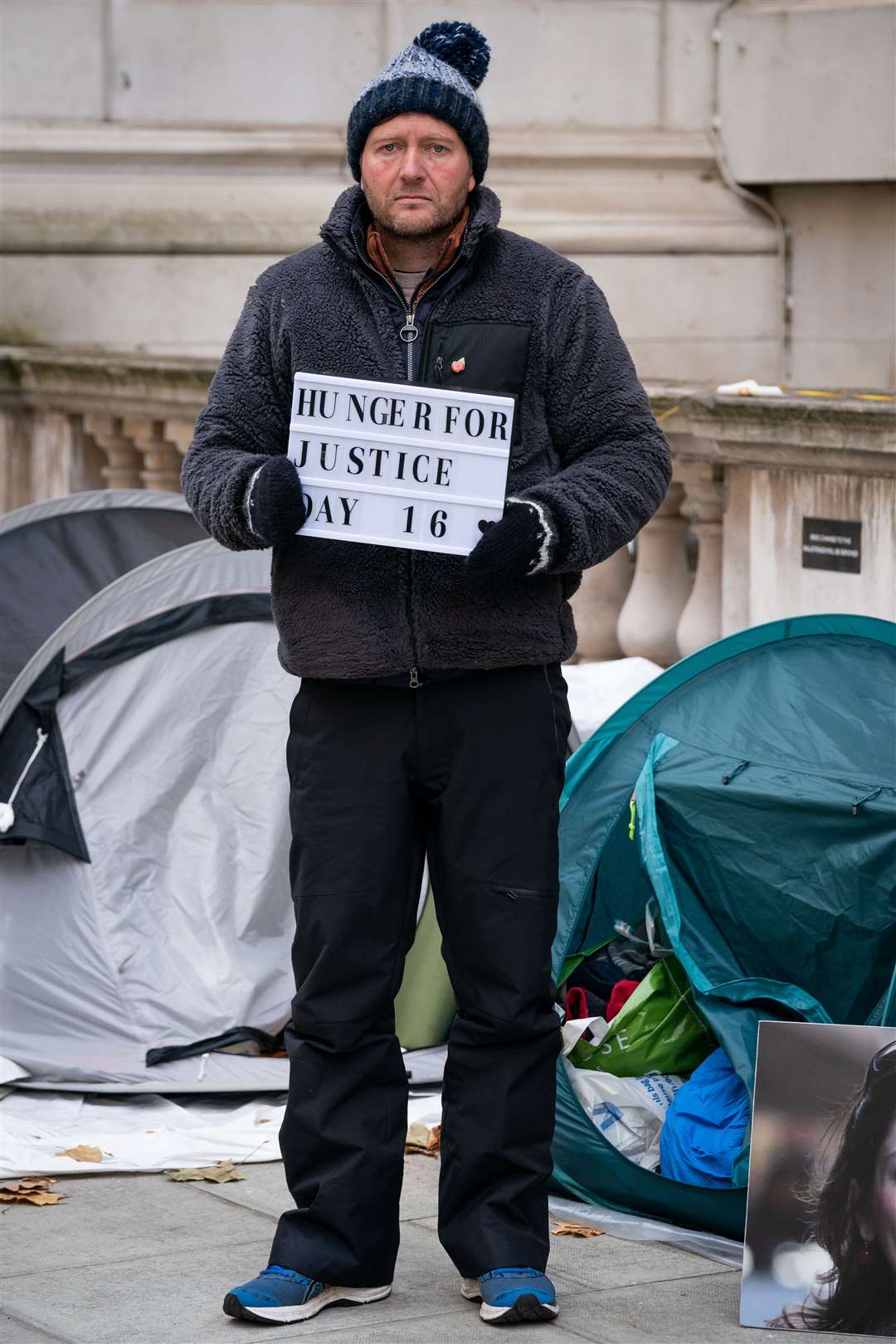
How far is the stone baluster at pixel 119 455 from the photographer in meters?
8.23

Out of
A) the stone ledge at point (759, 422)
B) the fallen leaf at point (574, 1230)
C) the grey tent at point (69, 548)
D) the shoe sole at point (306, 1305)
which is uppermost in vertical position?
the stone ledge at point (759, 422)

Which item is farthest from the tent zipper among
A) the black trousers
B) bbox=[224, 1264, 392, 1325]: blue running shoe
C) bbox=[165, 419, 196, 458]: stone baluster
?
bbox=[165, 419, 196, 458]: stone baluster

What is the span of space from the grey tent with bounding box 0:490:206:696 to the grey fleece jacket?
2.14 m

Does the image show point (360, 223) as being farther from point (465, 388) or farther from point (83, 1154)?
point (83, 1154)

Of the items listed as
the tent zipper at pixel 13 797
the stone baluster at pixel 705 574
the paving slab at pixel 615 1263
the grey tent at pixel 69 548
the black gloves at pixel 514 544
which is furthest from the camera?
the stone baluster at pixel 705 574

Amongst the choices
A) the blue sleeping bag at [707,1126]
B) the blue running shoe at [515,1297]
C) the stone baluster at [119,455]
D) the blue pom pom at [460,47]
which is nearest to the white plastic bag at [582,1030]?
the blue sleeping bag at [707,1126]

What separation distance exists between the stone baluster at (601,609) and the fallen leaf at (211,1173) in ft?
8.32

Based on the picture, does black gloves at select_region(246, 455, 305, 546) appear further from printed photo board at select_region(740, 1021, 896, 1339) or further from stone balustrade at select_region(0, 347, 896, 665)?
stone balustrade at select_region(0, 347, 896, 665)

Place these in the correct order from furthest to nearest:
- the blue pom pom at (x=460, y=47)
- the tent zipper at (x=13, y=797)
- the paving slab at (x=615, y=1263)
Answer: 1. the tent zipper at (x=13, y=797)
2. the paving slab at (x=615, y=1263)
3. the blue pom pom at (x=460, y=47)

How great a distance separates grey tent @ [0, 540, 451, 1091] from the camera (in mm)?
5258

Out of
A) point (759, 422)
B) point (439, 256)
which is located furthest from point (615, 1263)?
point (759, 422)

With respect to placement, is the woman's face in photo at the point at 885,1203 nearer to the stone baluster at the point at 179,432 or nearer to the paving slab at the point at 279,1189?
the paving slab at the point at 279,1189

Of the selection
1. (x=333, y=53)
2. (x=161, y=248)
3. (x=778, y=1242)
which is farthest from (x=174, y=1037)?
(x=333, y=53)

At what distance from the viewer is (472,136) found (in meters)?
3.67
